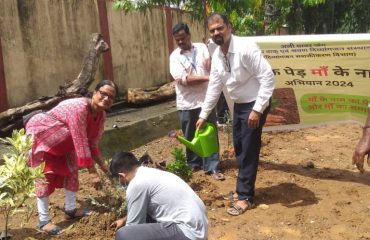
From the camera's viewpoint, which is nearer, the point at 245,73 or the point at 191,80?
the point at 245,73

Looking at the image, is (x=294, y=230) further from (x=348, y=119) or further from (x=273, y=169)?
(x=348, y=119)

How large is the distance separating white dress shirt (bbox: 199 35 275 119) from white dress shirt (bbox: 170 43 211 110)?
0.67 meters

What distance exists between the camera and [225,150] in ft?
20.4

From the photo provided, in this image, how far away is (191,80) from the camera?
5.02m

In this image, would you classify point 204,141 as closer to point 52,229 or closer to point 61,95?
point 52,229

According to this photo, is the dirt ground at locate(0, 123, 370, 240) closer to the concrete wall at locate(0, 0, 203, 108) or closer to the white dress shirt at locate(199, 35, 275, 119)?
the white dress shirt at locate(199, 35, 275, 119)

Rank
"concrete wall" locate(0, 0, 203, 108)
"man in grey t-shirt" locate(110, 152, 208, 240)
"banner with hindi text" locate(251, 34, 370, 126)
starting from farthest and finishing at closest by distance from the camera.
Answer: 1. "concrete wall" locate(0, 0, 203, 108)
2. "banner with hindi text" locate(251, 34, 370, 126)
3. "man in grey t-shirt" locate(110, 152, 208, 240)

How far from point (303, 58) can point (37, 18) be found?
14.3 ft

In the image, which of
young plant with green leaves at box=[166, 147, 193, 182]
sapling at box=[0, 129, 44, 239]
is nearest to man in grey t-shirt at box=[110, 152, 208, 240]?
sapling at box=[0, 129, 44, 239]

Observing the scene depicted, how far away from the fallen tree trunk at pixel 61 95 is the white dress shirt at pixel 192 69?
83.9 inches

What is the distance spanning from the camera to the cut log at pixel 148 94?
8.77m

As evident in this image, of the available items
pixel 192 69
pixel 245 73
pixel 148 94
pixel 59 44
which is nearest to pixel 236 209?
pixel 245 73

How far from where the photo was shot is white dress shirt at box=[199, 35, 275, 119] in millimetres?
4016

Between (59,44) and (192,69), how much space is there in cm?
362
